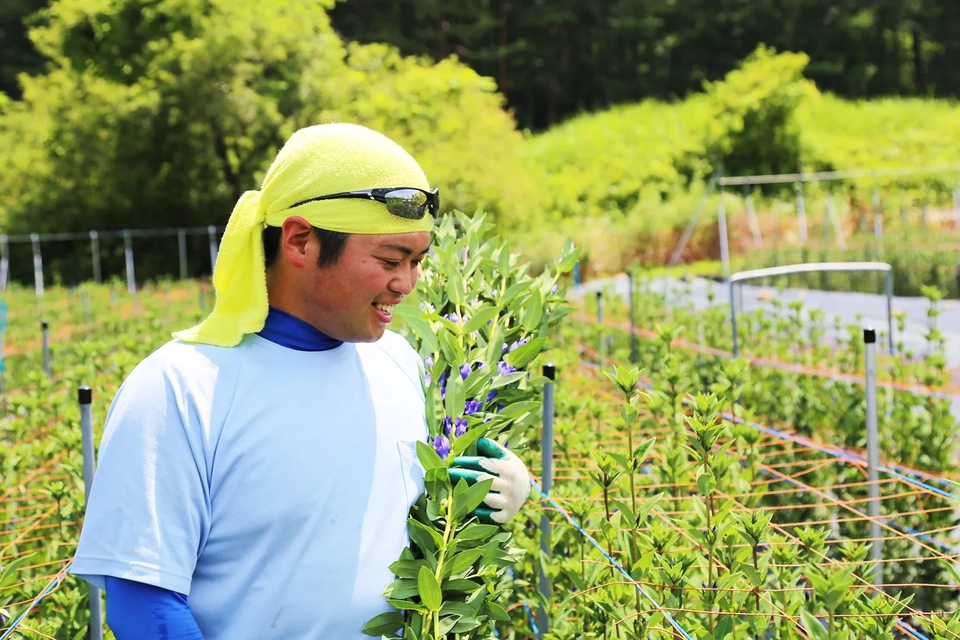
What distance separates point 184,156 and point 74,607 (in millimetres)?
17553

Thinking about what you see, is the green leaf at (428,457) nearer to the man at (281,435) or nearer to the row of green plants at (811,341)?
the man at (281,435)

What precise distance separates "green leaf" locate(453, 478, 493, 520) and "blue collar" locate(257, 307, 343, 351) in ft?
1.12

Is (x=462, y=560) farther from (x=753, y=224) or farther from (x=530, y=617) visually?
(x=753, y=224)

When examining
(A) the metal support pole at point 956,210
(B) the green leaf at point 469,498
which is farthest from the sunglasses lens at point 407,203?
(A) the metal support pole at point 956,210

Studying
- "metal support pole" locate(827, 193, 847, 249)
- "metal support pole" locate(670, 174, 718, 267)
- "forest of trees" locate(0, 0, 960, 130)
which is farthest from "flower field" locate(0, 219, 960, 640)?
"forest of trees" locate(0, 0, 960, 130)

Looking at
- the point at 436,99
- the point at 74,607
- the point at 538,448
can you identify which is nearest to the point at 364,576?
the point at 74,607

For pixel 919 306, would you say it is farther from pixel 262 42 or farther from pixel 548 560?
pixel 262 42

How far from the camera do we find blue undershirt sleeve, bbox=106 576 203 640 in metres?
1.17

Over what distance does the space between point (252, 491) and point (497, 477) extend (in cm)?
44

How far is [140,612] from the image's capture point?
3.86ft

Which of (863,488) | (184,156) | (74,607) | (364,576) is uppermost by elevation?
(184,156)

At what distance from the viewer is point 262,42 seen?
51.3ft

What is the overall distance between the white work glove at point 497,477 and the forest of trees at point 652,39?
29340mm

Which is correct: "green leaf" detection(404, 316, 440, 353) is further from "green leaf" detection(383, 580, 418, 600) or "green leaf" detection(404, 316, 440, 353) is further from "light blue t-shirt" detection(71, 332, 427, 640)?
"green leaf" detection(383, 580, 418, 600)
